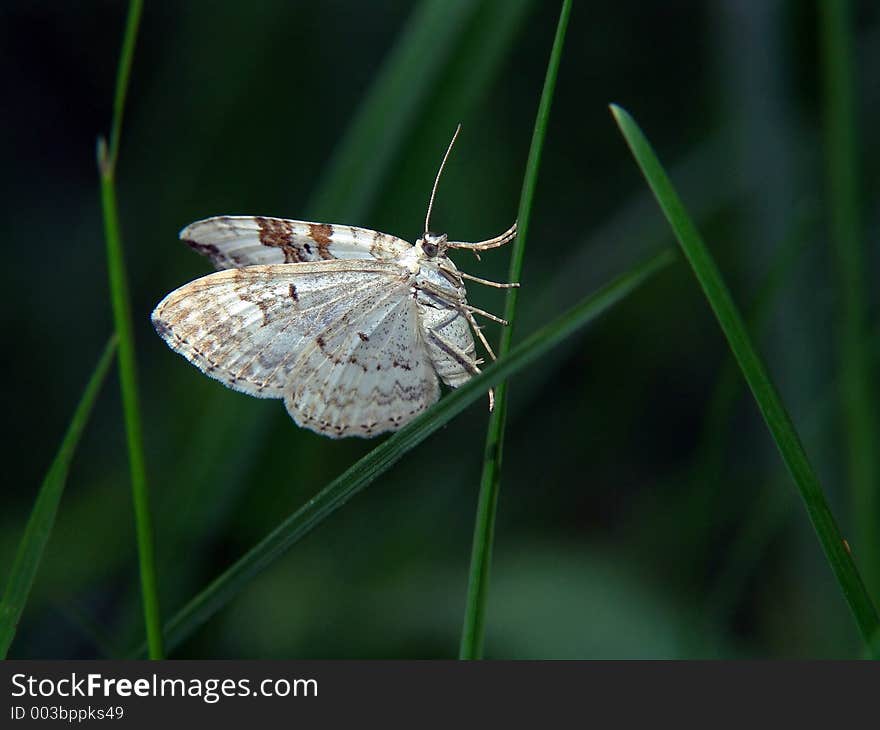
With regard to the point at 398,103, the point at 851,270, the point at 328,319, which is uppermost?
the point at 398,103

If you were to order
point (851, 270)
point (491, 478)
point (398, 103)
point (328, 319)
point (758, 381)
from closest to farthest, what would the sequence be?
point (758, 381) < point (491, 478) < point (851, 270) < point (398, 103) < point (328, 319)

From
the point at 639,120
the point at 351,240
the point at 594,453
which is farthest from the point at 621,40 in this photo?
the point at 351,240

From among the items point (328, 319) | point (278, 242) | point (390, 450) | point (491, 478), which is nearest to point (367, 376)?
point (328, 319)

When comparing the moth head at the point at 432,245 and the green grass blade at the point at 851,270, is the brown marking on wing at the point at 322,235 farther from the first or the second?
the green grass blade at the point at 851,270

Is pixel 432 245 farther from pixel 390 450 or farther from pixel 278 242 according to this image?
pixel 390 450

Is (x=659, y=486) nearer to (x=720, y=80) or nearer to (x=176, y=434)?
(x=720, y=80)

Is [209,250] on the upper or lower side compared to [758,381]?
upper
